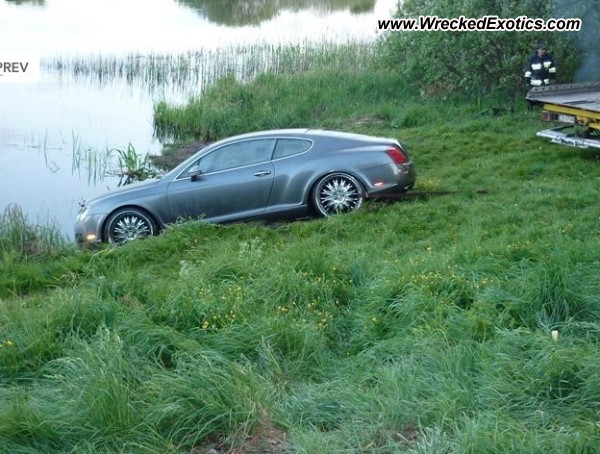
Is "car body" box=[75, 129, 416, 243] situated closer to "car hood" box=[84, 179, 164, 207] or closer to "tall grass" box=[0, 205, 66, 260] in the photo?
"car hood" box=[84, 179, 164, 207]

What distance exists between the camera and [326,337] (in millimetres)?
7957

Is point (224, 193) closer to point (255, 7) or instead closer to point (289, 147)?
point (289, 147)

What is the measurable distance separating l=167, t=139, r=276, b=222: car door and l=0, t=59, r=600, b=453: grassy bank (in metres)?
0.70

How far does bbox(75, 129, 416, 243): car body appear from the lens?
14.3 m

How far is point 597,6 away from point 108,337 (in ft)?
57.5

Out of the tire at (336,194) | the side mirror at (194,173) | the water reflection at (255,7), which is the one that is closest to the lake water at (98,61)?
the water reflection at (255,7)

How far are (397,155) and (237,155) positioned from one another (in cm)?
236

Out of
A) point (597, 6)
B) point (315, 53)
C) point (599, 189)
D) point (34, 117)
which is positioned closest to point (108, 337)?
point (599, 189)

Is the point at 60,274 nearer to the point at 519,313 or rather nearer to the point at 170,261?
the point at 170,261

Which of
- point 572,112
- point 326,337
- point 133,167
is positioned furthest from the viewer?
point 133,167

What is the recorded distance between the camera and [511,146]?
59.1ft

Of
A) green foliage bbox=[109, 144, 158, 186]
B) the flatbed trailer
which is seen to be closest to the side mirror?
the flatbed trailer

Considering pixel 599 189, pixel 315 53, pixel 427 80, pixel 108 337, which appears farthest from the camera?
pixel 315 53
